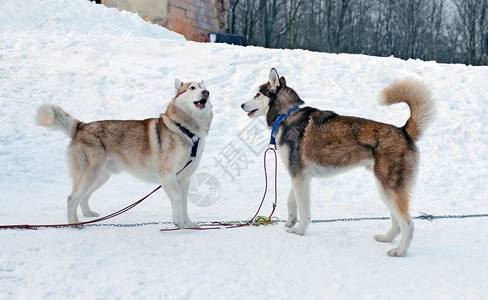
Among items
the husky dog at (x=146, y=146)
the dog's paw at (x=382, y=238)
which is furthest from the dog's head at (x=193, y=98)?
the dog's paw at (x=382, y=238)

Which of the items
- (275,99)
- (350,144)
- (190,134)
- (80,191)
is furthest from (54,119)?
(350,144)

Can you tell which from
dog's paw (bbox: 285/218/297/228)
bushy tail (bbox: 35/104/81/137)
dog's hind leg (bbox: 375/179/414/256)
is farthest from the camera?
dog's paw (bbox: 285/218/297/228)

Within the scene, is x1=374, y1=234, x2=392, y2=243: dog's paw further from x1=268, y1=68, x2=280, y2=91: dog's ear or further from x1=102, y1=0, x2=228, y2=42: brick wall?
x1=102, y1=0, x2=228, y2=42: brick wall

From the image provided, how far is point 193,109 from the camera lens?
4680 mm

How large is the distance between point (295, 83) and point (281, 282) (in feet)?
28.5

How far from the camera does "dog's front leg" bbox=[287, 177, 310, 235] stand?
14.4 ft

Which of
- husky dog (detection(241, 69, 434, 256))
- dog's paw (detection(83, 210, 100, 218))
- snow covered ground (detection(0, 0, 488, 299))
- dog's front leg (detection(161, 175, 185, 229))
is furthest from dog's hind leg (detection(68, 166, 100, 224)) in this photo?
husky dog (detection(241, 69, 434, 256))

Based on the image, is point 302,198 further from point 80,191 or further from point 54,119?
point 54,119

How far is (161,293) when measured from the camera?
287 centimetres

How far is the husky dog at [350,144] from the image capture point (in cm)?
382

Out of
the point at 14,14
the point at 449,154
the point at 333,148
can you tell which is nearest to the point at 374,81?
the point at 449,154

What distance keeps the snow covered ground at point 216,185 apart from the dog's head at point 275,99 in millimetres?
1413

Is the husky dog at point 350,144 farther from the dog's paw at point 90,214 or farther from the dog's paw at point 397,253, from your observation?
the dog's paw at point 90,214

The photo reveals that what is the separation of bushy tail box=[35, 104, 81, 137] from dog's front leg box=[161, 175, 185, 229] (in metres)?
1.30
